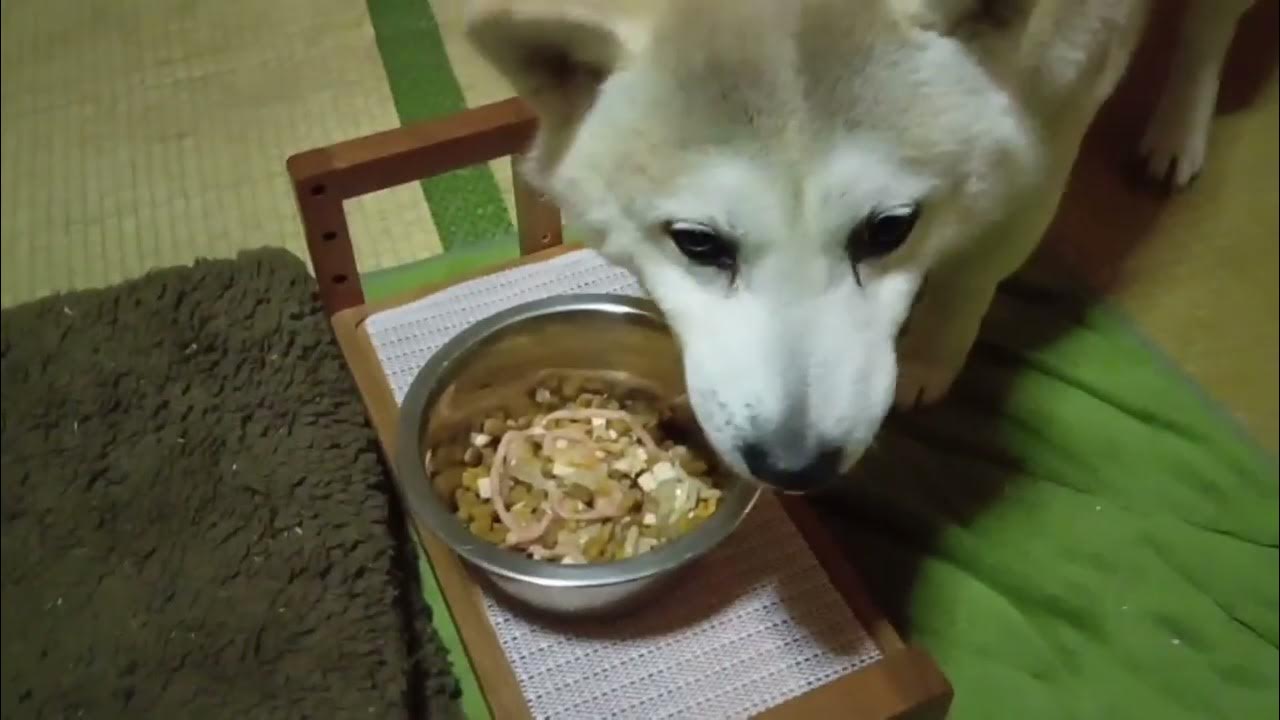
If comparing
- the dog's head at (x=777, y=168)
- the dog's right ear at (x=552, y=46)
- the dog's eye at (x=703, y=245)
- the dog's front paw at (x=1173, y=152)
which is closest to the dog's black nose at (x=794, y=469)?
the dog's head at (x=777, y=168)

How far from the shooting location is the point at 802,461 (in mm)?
713

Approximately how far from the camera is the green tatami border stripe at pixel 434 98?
90cm

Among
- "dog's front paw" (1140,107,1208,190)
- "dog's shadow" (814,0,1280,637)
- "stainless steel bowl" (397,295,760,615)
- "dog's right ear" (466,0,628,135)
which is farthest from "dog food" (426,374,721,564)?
"dog's front paw" (1140,107,1208,190)

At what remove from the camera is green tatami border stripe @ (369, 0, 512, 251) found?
35.3 inches

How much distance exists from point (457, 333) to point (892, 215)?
435mm

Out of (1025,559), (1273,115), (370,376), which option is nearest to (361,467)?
(370,376)

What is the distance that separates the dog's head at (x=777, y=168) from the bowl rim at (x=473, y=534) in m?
0.11

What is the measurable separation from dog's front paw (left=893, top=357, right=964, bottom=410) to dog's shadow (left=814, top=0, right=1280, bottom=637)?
0.03 meters

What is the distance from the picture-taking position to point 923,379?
1088mm

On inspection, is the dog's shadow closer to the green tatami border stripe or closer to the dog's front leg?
the dog's front leg

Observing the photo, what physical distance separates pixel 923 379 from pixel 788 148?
459mm

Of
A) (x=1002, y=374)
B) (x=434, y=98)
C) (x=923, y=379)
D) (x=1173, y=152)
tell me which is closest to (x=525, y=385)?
(x=434, y=98)

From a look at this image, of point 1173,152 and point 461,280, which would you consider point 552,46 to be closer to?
point 461,280

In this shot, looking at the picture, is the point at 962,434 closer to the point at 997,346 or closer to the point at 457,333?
the point at 997,346
